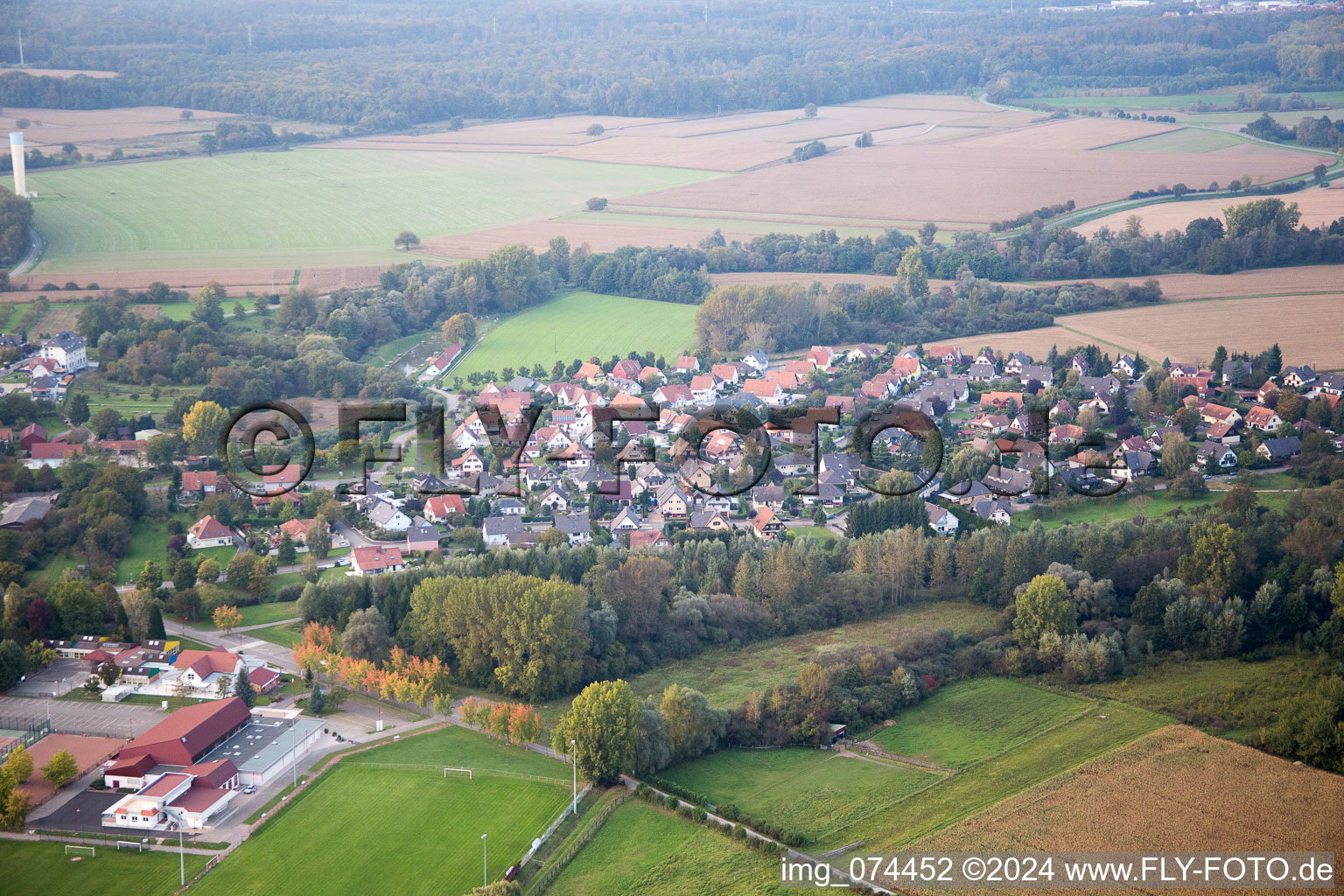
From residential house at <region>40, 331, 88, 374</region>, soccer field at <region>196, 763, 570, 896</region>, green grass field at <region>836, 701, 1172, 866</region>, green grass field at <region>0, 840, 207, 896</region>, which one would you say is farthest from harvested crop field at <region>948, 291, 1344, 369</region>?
green grass field at <region>0, 840, 207, 896</region>

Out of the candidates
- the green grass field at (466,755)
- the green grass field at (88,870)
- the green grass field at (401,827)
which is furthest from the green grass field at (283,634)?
the green grass field at (88,870)

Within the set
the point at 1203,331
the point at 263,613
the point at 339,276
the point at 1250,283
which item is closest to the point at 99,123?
the point at 339,276

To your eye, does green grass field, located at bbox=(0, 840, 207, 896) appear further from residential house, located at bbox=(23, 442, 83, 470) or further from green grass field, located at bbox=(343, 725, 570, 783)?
residential house, located at bbox=(23, 442, 83, 470)

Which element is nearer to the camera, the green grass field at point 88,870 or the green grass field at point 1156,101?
the green grass field at point 88,870

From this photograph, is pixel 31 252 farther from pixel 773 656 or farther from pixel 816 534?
pixel 773 656

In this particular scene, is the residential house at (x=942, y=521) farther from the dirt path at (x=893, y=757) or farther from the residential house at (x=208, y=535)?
the residential house at (x=208, y=535)

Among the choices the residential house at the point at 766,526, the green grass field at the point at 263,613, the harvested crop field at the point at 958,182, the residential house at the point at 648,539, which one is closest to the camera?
the green grass field at the point at 263,613
